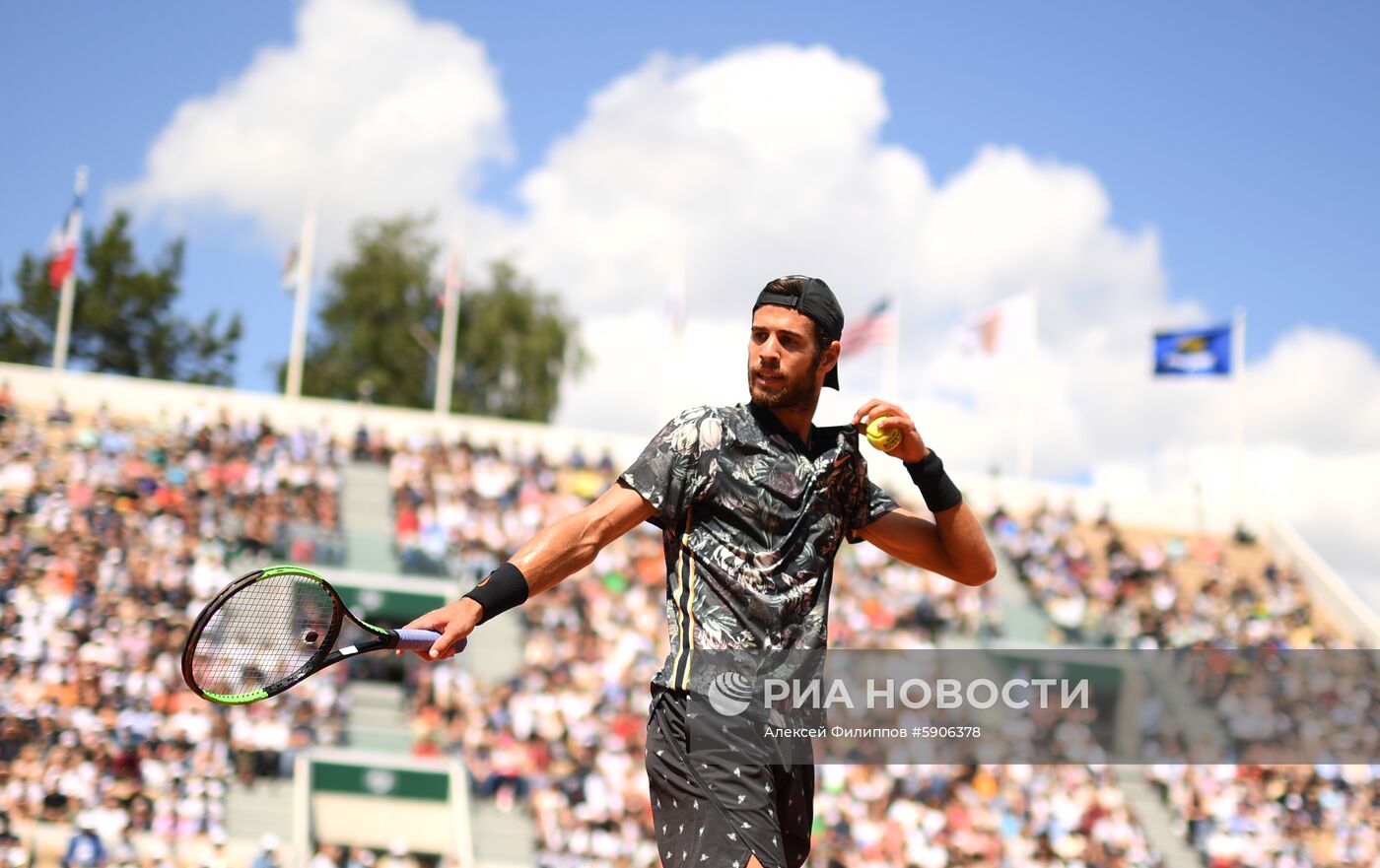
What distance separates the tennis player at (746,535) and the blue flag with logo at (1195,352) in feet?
99.1

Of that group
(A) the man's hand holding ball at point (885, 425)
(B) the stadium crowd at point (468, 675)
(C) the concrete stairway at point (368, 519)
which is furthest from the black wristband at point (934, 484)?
(C) the concrete stairway at point (368, 519)

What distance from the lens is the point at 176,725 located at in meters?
17.9

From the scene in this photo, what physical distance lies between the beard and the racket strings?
1370 mm

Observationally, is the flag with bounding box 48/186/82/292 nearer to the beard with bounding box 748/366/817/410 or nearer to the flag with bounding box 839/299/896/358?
the flag with bounding box 839/299/896/358

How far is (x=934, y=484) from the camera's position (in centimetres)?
436

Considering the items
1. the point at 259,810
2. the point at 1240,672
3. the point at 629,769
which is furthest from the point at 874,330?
the point at 259,810

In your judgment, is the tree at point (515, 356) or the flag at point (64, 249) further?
the tree at point (515, 356)

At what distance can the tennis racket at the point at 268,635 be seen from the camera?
3.96 metres

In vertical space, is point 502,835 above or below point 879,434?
below

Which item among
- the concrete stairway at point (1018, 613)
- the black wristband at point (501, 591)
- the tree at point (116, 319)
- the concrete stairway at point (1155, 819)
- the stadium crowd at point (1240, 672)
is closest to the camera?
the black wristband at point (501, 591)

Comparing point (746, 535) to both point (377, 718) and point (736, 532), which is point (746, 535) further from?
point (377, 718)

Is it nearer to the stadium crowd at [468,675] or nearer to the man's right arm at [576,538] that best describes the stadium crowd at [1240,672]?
the stadium crowd at [468,675]

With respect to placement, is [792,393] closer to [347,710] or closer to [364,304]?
[347,710]

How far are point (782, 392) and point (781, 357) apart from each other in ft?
0.35
